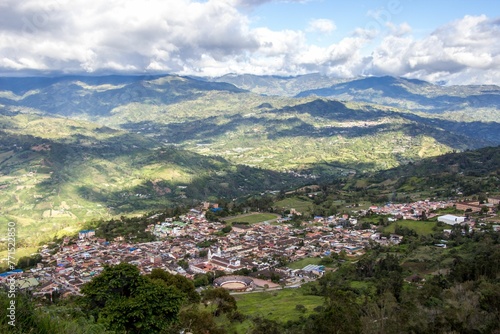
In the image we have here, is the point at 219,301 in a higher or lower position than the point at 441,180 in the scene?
higher

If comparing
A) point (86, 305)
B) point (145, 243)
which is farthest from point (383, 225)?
point (86, 305)

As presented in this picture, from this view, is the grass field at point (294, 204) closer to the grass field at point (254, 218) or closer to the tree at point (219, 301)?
the grass field at point (254, 218)

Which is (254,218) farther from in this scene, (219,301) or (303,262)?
(219,301)

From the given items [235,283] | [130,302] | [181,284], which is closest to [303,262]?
[235,283]

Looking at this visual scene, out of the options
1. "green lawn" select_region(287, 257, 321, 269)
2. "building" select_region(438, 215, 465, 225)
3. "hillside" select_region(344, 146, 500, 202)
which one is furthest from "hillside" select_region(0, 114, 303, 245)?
"building" select_region(438, 215, 465, 225)

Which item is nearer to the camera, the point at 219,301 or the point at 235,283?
the point at 219,301
